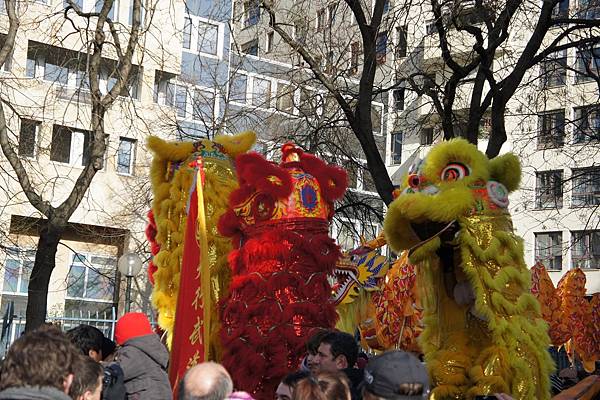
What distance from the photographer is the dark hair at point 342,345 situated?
555cm

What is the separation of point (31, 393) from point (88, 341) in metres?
2.51

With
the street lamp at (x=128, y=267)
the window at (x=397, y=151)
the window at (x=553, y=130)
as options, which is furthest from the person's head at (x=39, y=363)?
the window at (x=397, y=151)

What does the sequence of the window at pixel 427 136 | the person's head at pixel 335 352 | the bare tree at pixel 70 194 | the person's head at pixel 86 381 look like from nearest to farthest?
1. the person's head at pixel 86 381
2. the person's head at pixel 335 352
3. the bare tree at pixel 70 194
4. the window at pixel 427 136

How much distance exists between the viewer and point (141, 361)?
5332 millimetres

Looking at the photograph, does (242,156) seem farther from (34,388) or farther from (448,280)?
(34,388)

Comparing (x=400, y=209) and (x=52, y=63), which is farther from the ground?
(x=52, y=63)

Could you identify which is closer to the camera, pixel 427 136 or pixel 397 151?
pixel 427 136

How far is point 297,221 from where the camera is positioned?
670 cm

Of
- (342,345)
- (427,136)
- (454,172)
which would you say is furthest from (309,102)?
(427,136)

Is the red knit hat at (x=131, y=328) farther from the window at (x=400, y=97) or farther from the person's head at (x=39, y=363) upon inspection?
the window at (x=400, y=97)

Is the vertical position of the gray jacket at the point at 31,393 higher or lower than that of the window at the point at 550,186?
lower

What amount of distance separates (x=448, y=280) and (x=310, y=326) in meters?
1.04

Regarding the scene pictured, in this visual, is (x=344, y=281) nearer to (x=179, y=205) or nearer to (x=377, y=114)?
(x=179, y=205)

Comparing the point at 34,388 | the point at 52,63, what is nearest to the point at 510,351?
the point at 34,388
